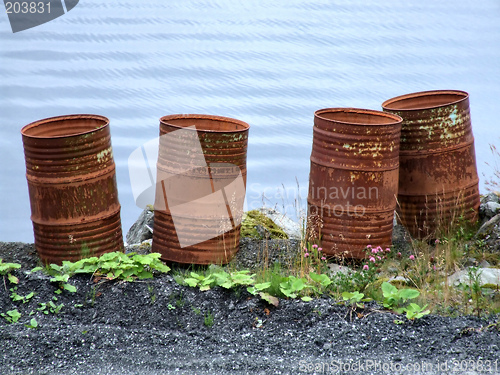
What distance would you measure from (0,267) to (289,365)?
2050 mm

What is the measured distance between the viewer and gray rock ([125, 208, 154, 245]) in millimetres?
5898

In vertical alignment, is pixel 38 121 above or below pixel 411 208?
above

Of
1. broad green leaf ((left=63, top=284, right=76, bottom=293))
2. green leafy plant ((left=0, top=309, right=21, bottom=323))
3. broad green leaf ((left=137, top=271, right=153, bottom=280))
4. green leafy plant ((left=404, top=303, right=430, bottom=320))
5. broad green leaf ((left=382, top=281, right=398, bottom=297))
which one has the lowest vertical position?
green leafy plant ((left=0, top=309, right=21, bottom=323))

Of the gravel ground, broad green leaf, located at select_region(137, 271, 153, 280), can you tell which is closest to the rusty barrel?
broad green leaf, located at select_region(137, 271, 153, 280)

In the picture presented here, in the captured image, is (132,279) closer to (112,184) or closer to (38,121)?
(112,184)

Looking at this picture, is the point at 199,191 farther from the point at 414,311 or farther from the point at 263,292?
the point at 414,311

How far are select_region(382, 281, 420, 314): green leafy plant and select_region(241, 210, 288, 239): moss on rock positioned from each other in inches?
76.9

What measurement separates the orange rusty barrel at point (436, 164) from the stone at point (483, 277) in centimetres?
73

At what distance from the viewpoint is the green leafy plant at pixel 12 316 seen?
3.66 meters

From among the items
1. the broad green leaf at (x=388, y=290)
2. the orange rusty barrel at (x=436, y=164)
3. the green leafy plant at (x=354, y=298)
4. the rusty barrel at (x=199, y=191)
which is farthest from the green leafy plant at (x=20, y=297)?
the orange rusty barrel at (x=436, y=164)

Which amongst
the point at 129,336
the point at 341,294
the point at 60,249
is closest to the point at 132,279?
the point at 129,336

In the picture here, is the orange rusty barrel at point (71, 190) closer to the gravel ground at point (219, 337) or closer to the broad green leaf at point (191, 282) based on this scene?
the gravel ground at point (219, 337)

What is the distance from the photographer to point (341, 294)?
382 centimetres

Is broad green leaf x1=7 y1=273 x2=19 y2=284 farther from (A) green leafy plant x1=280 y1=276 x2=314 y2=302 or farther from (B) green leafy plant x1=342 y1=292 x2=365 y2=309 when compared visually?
(B) green leafy plant x1=342 y1=292 x2=365 y2=309
